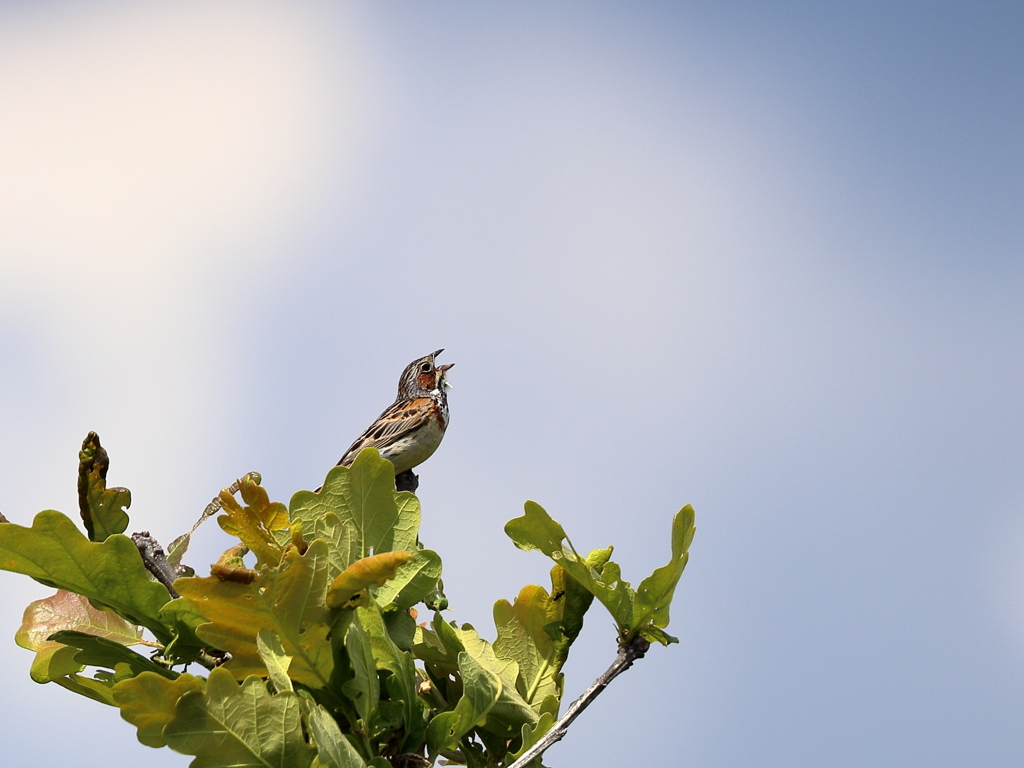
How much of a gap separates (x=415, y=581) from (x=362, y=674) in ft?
1.05

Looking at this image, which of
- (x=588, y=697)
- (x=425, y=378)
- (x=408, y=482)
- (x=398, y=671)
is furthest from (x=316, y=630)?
(x=425, y=378)

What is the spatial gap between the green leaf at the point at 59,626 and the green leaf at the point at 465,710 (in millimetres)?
820

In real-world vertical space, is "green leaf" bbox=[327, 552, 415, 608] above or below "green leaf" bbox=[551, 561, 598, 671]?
below

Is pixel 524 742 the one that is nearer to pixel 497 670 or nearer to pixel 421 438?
pixel 497 670

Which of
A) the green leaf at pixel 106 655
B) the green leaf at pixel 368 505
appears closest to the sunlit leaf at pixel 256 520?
the green leaf at pixel 368 505

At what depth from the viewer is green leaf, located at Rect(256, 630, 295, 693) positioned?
1.97 m

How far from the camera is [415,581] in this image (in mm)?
2350

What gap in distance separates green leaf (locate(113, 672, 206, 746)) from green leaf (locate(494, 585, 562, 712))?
3.27 feet

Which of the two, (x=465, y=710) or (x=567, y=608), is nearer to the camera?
(x=465, y=710)

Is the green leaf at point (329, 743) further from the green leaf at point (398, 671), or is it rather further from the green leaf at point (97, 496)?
the green leaf at point (97, 496)

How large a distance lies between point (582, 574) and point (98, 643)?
3.92 feet

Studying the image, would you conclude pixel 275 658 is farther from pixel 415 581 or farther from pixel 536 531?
pixel 536 531

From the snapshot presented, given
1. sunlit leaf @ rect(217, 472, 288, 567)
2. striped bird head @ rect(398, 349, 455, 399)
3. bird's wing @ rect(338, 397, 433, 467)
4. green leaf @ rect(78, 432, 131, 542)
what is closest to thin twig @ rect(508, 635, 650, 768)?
sunlit leaf @ rect(217, 472, 288, 567)

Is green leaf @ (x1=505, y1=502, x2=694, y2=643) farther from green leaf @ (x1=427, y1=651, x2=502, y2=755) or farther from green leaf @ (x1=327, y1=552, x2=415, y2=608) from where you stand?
green leaf @ (x1=327, y1=552, x2=415, y2=608)
